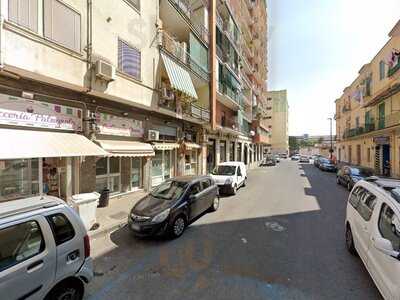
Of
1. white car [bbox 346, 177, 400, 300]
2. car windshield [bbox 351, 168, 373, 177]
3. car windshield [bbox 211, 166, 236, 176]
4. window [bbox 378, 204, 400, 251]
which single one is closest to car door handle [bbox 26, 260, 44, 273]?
white car [bbox 346, 177, 400, 300]

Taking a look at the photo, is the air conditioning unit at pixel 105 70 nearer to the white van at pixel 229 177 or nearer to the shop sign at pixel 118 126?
the shop sign at pixel 118 126

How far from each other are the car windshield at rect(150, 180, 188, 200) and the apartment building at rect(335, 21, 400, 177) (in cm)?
1976

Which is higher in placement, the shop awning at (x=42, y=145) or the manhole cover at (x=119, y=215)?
the shop awning at (x=42, y=145)

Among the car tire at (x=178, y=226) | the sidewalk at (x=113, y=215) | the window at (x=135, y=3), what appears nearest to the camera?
the car tire at (x=178, y=226)

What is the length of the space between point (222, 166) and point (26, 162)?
1000 centimetres

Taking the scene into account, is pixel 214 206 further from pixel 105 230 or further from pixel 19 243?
pixel 19 243

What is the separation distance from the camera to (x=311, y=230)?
6.95m

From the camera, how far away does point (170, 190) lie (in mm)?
7410

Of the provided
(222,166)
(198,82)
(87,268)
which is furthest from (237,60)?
(87,268)

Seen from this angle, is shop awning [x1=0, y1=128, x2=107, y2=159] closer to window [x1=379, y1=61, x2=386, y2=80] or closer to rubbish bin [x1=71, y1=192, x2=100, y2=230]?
rubbish bin [x1=71, y1=192, x2=100, y2=230]

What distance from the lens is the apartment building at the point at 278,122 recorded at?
75188 millimetres

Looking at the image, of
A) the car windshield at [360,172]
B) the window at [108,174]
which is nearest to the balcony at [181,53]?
the window at [108,174]

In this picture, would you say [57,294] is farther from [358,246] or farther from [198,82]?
[198,82]

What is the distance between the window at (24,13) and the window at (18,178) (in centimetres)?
393
